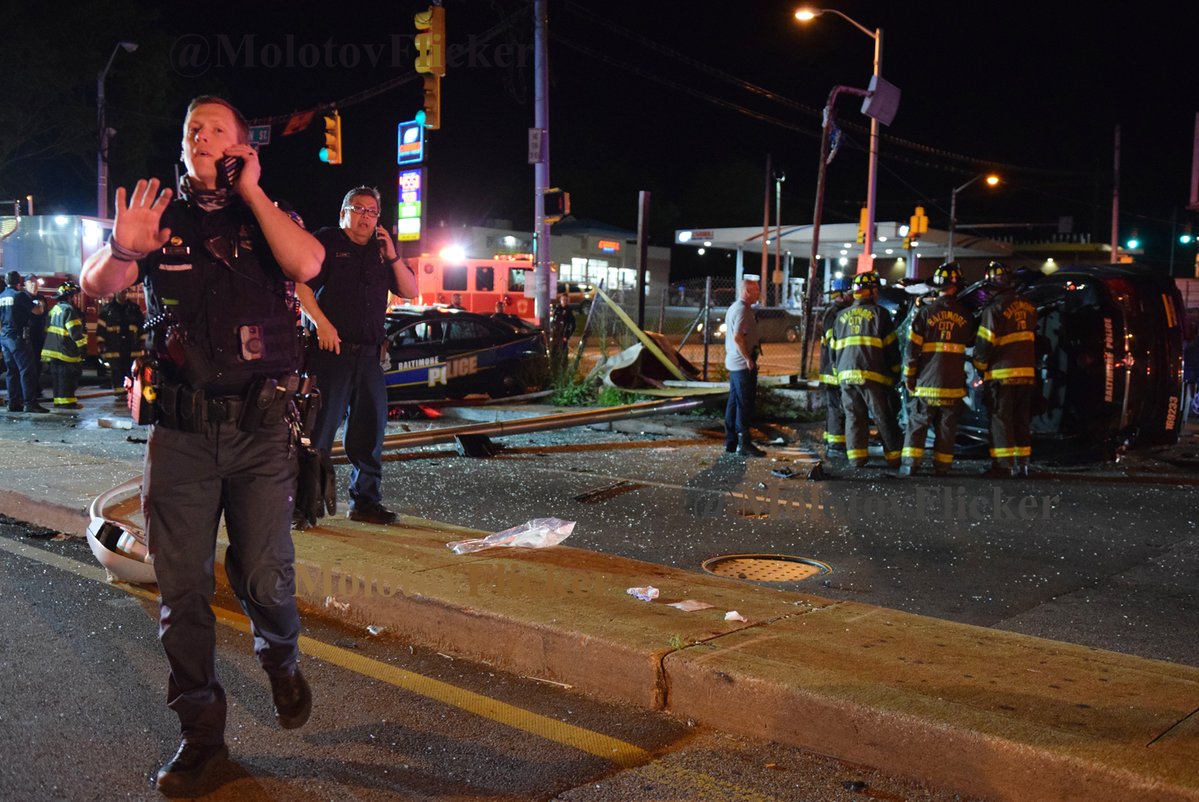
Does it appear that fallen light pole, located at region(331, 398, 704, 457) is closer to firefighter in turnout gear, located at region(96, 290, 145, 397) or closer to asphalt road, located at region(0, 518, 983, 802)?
asphalt road, located at region(0, 518, 983, 802)

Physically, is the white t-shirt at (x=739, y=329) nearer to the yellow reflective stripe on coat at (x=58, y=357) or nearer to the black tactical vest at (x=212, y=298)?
the black tactical vest at (x=212, y=298)

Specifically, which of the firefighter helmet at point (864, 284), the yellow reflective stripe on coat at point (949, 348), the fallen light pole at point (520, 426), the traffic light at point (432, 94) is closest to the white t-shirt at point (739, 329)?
the firefighter helmet at point (864, 284)

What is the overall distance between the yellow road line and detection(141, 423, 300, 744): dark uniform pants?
773mm

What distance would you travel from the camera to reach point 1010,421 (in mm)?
9109

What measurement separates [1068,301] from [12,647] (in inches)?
329

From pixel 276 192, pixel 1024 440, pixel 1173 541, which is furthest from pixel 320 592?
pixel 276 192

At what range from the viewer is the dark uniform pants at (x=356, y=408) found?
613cm

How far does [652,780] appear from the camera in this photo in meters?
3.28

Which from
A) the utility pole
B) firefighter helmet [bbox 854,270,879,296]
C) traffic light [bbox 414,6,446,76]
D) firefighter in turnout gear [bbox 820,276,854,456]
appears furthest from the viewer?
the utility pole

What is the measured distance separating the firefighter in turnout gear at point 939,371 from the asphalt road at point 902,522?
0.95ft

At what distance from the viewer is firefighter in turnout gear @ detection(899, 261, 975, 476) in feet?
29.8

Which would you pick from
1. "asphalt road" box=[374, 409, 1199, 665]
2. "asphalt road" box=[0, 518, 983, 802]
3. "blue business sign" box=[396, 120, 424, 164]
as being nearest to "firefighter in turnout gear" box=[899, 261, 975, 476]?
"asphalt road" box=[374, 409, 1199, 665]

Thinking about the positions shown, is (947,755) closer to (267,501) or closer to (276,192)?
(267,501)

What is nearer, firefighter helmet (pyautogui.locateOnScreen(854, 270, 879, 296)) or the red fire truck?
→ firefighter helmet (pyautogui.locateOnScreen(854, 270, 879, 296))
